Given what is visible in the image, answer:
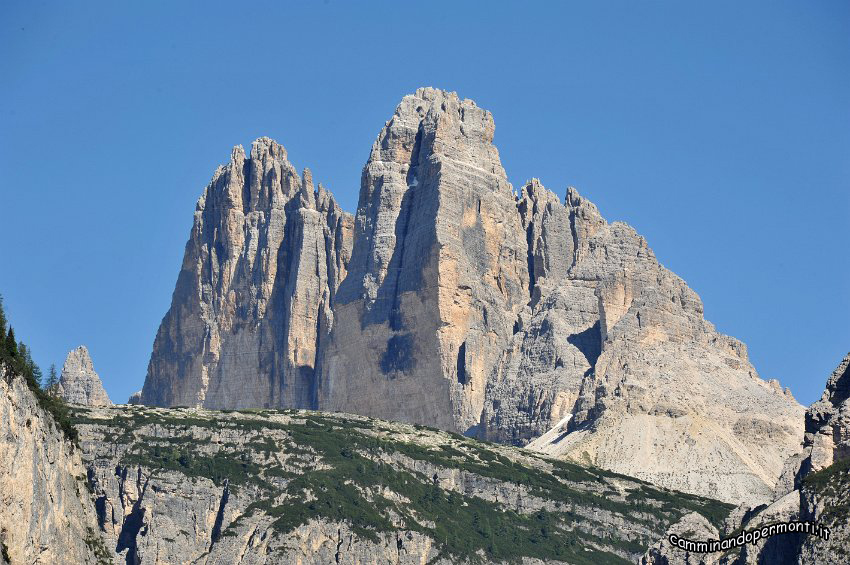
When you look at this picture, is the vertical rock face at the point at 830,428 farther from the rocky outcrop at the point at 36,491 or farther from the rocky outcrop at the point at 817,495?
the rocky outcrop at the point at 36,491

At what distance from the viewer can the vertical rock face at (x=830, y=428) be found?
119m

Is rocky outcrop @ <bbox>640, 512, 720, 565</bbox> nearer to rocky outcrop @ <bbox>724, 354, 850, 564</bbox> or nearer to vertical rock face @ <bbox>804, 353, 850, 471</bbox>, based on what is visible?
rocky outcrop @ <bbox>724, 354, 850, 564</bbox>

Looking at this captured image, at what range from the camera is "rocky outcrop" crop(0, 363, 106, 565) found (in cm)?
10744

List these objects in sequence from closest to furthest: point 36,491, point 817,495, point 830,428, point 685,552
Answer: point 817,495
point 36,491
point 830,428
point 685,552

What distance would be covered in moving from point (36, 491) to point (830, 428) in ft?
139

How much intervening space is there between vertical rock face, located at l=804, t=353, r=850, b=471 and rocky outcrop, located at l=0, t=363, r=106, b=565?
39.9 m

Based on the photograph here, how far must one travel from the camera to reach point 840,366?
12825 centimetres

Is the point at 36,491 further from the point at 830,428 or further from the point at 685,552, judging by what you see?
the point at 830,428

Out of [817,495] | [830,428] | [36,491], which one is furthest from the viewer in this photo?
[830,428]

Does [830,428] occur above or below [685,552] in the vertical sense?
above

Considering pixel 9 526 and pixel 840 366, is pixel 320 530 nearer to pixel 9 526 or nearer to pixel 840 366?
pixel 840 366

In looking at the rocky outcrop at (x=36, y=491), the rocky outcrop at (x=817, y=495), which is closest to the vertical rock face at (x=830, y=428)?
the rocky outcrop at (x=817, y=495)

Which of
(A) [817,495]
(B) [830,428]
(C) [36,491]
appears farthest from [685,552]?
(C) [36,491]

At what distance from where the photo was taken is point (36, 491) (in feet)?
369
